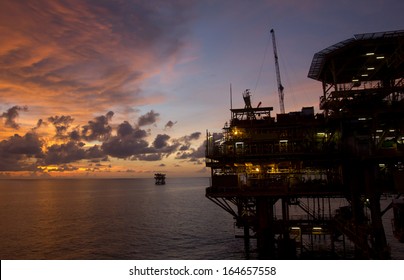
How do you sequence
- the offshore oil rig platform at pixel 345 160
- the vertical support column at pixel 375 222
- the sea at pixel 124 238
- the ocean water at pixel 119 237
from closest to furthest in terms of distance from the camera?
the vertical support column at pixel 375 222
the offshore oil rig platform at pixel 345 160
the sea at pixel 124 238
the ocean water at pixel 119 237

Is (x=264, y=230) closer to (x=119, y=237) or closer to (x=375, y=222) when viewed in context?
(x=375, y=222)

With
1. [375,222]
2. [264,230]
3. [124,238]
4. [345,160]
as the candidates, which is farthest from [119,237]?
[375,222]

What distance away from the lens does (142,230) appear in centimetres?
6881

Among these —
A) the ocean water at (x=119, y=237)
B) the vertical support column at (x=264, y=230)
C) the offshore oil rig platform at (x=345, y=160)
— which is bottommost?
the ocean water at (x=119, y=237)

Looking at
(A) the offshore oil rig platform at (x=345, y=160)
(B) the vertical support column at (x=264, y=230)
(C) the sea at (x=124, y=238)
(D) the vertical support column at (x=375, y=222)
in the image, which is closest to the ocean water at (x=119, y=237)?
(C) the sea at (x=124, y=238)

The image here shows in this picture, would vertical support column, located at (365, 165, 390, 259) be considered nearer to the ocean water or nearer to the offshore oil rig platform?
the offshore oil rig platform

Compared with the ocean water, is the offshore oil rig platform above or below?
above

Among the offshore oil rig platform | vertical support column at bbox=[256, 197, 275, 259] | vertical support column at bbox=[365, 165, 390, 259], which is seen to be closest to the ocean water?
vertical support column at bbox=[256, 197, 275, 259]

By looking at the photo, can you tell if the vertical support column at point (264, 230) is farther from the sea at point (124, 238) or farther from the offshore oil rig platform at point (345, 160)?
the sea at point (124, 238)

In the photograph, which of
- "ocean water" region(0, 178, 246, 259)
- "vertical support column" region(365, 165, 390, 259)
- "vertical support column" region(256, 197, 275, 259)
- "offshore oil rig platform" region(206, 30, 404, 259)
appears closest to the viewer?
"vertical support column" region(365, 165, 390, 259)

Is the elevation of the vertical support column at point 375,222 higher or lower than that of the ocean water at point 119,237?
higher

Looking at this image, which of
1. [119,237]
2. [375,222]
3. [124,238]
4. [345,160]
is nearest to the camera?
[375,222]

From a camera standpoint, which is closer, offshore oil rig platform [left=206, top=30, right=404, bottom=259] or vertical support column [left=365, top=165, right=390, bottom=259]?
vertical support column [left=365, top=165, right=390, bottom=259]
